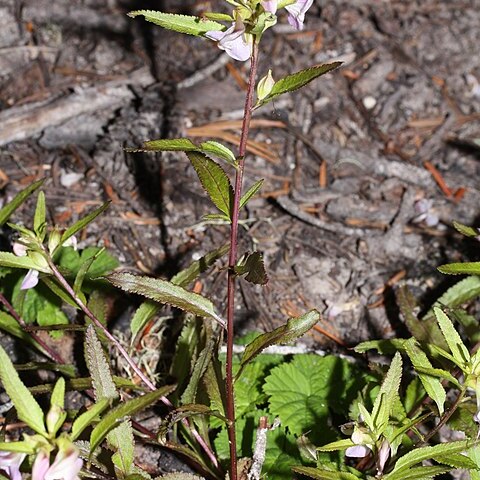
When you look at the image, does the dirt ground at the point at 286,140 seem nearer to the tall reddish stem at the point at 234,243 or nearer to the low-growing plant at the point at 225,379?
the low-growing plant at the point at 225,379

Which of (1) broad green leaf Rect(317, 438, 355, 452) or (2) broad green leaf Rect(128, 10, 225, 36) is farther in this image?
(1) broad green leaf Rect(317, 438, 355, 452)

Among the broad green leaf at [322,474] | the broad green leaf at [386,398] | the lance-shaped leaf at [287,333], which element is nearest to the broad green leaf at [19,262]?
the lance-shaped leaf at [287,333]

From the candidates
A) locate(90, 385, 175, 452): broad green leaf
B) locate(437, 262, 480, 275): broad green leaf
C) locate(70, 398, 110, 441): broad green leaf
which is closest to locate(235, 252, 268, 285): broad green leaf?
locate(90, 385, 175, 452): broad green leaf

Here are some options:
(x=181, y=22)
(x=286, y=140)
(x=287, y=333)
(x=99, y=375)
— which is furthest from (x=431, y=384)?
(x=286, y=140)

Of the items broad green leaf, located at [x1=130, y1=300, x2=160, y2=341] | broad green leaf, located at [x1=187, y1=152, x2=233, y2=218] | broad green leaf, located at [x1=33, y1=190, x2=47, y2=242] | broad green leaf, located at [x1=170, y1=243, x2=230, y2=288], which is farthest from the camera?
broad green leaf, located at [x1=130, y1=300, x2=160, y2=341]

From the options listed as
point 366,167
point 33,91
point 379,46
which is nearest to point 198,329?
point 366,167

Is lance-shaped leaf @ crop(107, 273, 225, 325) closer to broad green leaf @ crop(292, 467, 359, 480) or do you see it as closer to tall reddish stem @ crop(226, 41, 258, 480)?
tall reddish stem @ crop(226, 41, 258, 480)
